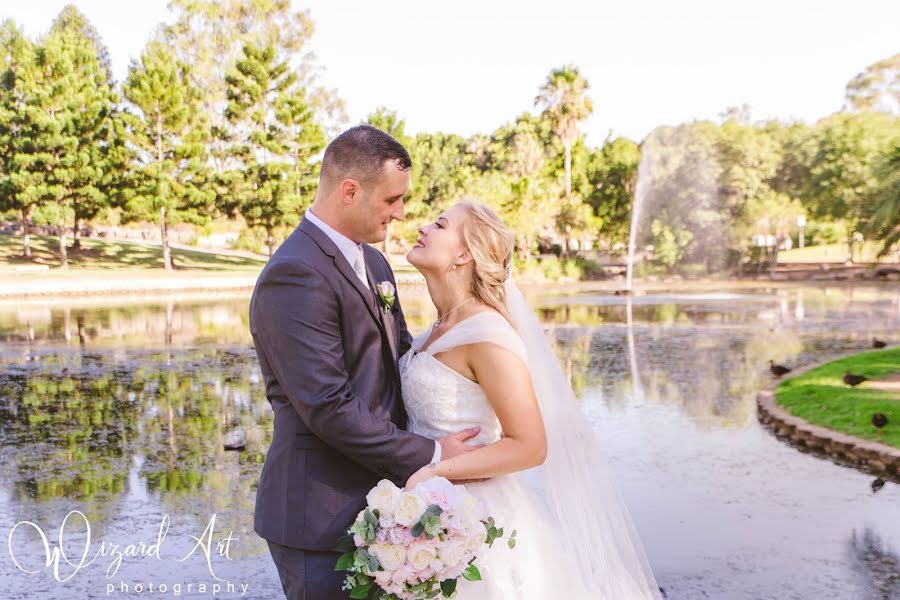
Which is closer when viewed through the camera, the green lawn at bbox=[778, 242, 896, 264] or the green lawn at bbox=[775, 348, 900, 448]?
the green lawn at bbox=[775, 348, 900, 448]

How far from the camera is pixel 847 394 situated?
1131 centimetres

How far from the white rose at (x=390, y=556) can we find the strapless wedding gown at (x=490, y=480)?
0.52 metres

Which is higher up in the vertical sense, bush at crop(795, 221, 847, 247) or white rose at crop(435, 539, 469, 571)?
bush at crop(795, 221, 847, 247)

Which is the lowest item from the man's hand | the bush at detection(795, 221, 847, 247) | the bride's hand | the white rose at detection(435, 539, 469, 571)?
the white rose at detection(435, 539, 469, 571)

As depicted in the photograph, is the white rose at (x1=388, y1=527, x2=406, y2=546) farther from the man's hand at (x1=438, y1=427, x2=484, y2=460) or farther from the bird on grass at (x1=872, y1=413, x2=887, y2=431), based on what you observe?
the bird on grass at (x1=872, y1=413, x2=887, y2=431)

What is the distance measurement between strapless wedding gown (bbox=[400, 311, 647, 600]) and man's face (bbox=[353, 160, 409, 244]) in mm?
458

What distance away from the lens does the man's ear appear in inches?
119

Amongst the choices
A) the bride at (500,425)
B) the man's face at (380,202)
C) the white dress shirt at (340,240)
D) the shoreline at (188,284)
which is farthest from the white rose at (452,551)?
the shoreline at (188,284)

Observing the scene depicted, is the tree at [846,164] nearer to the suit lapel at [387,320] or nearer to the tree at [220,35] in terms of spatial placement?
the tree at [220,35]

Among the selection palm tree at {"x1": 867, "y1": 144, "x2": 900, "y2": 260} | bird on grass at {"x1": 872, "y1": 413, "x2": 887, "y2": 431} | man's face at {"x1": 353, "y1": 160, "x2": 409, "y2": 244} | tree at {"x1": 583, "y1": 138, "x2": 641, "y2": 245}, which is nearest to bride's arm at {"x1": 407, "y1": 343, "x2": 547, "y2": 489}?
man's face at {"x1": 353, "y1": 160, "x2": 409, "y2": 244}

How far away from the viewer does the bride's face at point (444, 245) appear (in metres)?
3.30

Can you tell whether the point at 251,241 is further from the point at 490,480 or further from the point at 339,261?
the point at 339,261

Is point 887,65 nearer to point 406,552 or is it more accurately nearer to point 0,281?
point 0,281

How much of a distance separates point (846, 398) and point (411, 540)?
31.7 ft
